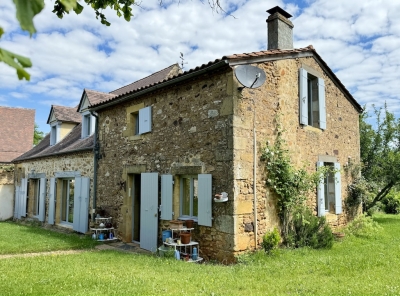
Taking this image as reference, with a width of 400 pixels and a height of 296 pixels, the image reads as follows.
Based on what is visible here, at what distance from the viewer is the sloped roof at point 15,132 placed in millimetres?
20672

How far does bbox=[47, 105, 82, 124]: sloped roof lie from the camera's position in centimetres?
1487

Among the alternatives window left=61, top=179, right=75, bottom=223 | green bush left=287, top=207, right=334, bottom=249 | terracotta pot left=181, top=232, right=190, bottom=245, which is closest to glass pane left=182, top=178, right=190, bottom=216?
terracotta pot left=181, top=232, right=190, bottom=245

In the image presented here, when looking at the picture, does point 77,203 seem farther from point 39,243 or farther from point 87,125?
point 87,125

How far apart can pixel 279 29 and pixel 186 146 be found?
4566mm

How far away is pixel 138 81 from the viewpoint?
15.3 metres

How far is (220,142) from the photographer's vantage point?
6836 mm

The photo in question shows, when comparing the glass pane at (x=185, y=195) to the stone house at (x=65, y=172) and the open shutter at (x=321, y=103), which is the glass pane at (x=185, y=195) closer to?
the stone house at (x=65, y=172)

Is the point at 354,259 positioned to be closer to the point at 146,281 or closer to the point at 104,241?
the point at 146,281

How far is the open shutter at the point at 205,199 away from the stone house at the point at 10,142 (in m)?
15.0

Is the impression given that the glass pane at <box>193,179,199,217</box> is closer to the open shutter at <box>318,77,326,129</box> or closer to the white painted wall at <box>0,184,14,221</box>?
the open shutter at <box>318,77,326,129</box>

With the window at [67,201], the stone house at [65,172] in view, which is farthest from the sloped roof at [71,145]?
the window at [67,201]

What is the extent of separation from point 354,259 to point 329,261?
2.01 ft

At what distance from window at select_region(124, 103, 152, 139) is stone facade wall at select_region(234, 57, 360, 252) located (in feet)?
10.2

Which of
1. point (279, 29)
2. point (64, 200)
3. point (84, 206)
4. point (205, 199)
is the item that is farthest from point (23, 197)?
point (279, 29)
